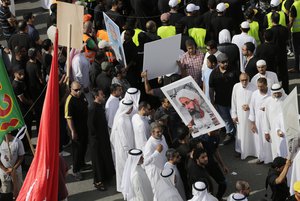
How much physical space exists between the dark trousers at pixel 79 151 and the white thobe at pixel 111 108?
538 millimetres

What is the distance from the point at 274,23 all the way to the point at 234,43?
3.01 feet

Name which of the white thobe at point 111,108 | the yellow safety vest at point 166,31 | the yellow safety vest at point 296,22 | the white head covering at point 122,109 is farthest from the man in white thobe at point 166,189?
the yellow safety vest at point 296,22

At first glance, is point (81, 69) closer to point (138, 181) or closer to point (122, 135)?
point (122, 135)

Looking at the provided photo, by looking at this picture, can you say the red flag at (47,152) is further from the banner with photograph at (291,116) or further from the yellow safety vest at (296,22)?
the yellow safety vest at (296,22)

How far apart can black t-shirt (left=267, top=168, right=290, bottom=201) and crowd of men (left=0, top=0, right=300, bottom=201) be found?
0.02 m

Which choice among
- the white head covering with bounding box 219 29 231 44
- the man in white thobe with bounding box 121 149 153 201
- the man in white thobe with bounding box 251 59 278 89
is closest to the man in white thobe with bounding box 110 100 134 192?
the man in white thobe with bounding box 121 149 153 201

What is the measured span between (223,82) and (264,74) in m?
0.71

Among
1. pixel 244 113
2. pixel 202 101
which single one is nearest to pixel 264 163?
pixel 244 113

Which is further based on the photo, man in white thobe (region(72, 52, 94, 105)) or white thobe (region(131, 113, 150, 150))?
man in white thobe (region(72, 52, 94, 105))

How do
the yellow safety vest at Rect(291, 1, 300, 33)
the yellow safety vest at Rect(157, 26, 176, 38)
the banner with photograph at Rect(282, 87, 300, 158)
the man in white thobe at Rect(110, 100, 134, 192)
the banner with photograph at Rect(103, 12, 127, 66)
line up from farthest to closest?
the yellow safety vest at Rect(291, 1, 300, 33) < the yellow safety vest at Rect(157, 26, 176, 38) < the banner with photograph at Rect(103, 12, 127, 66) < the man in white thobe at Rect(110, 100, 134, 192) < the banner with photograph at Rect(282, 87, 300, 158)

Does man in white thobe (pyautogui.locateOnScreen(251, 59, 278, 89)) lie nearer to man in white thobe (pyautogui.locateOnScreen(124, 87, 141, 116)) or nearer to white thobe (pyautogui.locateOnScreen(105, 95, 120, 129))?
man in white thobe (pyautogui.locateOnScreen(124, 87, 141, 116))

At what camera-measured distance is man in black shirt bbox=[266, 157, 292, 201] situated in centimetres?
1226

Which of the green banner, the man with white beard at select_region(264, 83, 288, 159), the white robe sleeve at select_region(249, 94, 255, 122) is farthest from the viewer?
the white robe sleeve at select_region(249, 94, 255, 122)

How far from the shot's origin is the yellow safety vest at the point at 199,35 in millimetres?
16453
